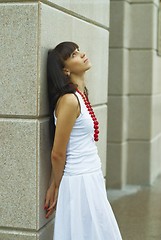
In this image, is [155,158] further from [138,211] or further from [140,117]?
[138,211]

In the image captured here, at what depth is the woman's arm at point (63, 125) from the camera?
4414 millimetres

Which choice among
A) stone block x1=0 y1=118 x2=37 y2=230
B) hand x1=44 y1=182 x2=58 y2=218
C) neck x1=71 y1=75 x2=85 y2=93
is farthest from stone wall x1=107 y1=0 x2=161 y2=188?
stone block x1=0 y1=118 x2=37 y2=230

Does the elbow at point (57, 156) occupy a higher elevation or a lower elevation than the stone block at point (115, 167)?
higher

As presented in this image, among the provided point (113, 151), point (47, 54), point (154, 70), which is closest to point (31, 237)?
point (47, 54)

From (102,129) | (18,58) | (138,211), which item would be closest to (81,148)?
(18,58)

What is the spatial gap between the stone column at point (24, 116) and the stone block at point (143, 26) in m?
4.66

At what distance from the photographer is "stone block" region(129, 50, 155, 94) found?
30.9 ft

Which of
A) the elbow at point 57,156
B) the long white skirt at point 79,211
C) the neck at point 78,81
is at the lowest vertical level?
the long white skirt at point 79,211

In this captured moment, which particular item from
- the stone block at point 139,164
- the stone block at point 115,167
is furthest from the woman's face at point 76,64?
the stone block at point 139,164

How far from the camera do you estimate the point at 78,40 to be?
222 inches

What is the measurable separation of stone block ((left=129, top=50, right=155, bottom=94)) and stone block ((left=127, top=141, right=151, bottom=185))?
37.0 inches

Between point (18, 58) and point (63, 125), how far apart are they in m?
0.69

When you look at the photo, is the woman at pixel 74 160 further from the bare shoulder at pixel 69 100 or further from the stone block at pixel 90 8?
the stone block at pixel 90 8

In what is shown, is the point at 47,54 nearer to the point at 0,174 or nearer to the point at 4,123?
the point at 4,123
